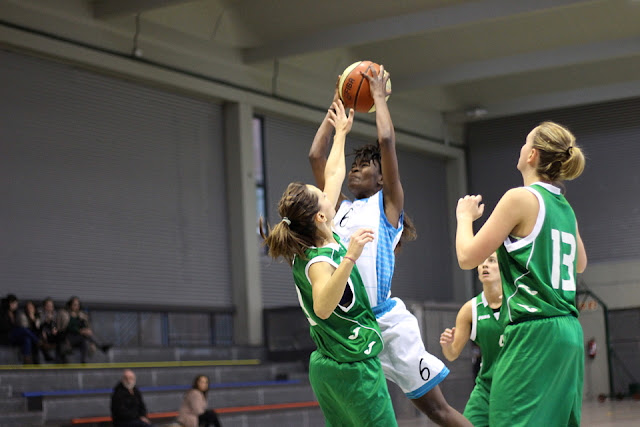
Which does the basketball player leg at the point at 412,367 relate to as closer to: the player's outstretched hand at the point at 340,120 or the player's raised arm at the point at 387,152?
the player's raised arm at the point at 387,152

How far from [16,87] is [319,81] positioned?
643 centimetres

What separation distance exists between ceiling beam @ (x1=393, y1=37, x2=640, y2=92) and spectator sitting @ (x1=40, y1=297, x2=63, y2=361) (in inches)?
331

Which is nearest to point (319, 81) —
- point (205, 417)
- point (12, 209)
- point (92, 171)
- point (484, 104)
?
point (484, 104)

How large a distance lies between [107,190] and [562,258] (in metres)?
11.8

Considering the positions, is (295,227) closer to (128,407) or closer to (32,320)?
(128,407)

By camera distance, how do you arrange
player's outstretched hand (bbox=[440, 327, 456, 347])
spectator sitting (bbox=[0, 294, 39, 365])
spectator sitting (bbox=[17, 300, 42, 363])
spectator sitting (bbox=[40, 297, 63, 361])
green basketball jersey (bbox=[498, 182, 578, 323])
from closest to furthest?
green basketball jersey (bbox=[498, 182, 578, 323]) → player's outstretched hand (bbox=[440, 327, 456, 347]) → spectator sitting (bbox=[0, 294, 39, 365]) → spectator sitting (bbox=[17, 300, 42, 363]) → spectator sitting (bbox=[40, 297, 63, 361])

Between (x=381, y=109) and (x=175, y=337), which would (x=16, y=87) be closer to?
(x=175, y=337)

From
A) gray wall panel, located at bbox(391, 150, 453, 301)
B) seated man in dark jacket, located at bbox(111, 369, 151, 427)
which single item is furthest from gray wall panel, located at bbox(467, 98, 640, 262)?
seated man in dark jacket, located at bbox(111, 369, 151, 427)

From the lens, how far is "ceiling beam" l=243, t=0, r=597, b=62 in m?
14.5

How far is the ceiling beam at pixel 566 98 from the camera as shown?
19109 millimetres

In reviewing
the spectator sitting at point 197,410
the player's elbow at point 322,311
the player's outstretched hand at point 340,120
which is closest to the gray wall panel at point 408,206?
the spectator sitting at point 197,410

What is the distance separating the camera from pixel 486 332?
4730mm

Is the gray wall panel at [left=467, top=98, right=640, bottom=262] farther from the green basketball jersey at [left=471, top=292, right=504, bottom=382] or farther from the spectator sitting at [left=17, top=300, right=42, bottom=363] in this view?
the green basketball jersey at [left=471, top=292, right=504, bottom=382]

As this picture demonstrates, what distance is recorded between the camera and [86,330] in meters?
12.6
